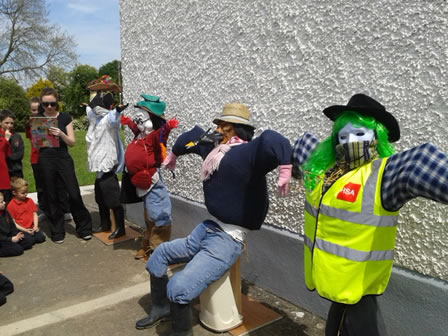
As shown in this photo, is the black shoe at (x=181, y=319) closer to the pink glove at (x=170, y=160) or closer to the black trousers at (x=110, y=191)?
the pink glove at (x=170, y=160)

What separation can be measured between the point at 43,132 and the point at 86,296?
7.02 feet

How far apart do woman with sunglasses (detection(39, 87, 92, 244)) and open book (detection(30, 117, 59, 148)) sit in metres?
0.05

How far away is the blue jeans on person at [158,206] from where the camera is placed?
13.0 feet

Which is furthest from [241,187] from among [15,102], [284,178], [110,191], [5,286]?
[15,102]

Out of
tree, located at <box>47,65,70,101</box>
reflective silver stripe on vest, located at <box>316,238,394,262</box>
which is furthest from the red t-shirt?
tree, located at <box>47,65,70,101</box>

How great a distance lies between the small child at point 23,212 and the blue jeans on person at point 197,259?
2616mm

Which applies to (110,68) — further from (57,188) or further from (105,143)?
(105,143)

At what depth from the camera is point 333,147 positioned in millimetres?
2152

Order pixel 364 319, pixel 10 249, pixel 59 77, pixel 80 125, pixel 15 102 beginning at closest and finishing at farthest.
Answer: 1. pixel 364 319
2. pixel 10 249
3. pixel 15 102
4. pixel 80 125
5. pixel 59 77

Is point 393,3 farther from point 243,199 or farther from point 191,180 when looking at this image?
point 191,180

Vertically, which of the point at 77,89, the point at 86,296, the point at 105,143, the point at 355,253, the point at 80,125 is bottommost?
the point at 86,296

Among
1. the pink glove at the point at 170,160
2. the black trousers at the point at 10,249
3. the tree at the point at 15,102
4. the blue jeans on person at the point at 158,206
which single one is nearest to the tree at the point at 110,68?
the tree at the point at 15,102

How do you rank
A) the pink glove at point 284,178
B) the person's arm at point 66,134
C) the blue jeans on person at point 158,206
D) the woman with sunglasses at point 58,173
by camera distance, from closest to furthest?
1. the pink glove at point 284,178
2. the blue jeans on person at point 158,206
3. the person's arm at point 66,134
4. the woman with sunglasses at point 58,173

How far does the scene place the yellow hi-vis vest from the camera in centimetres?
188
